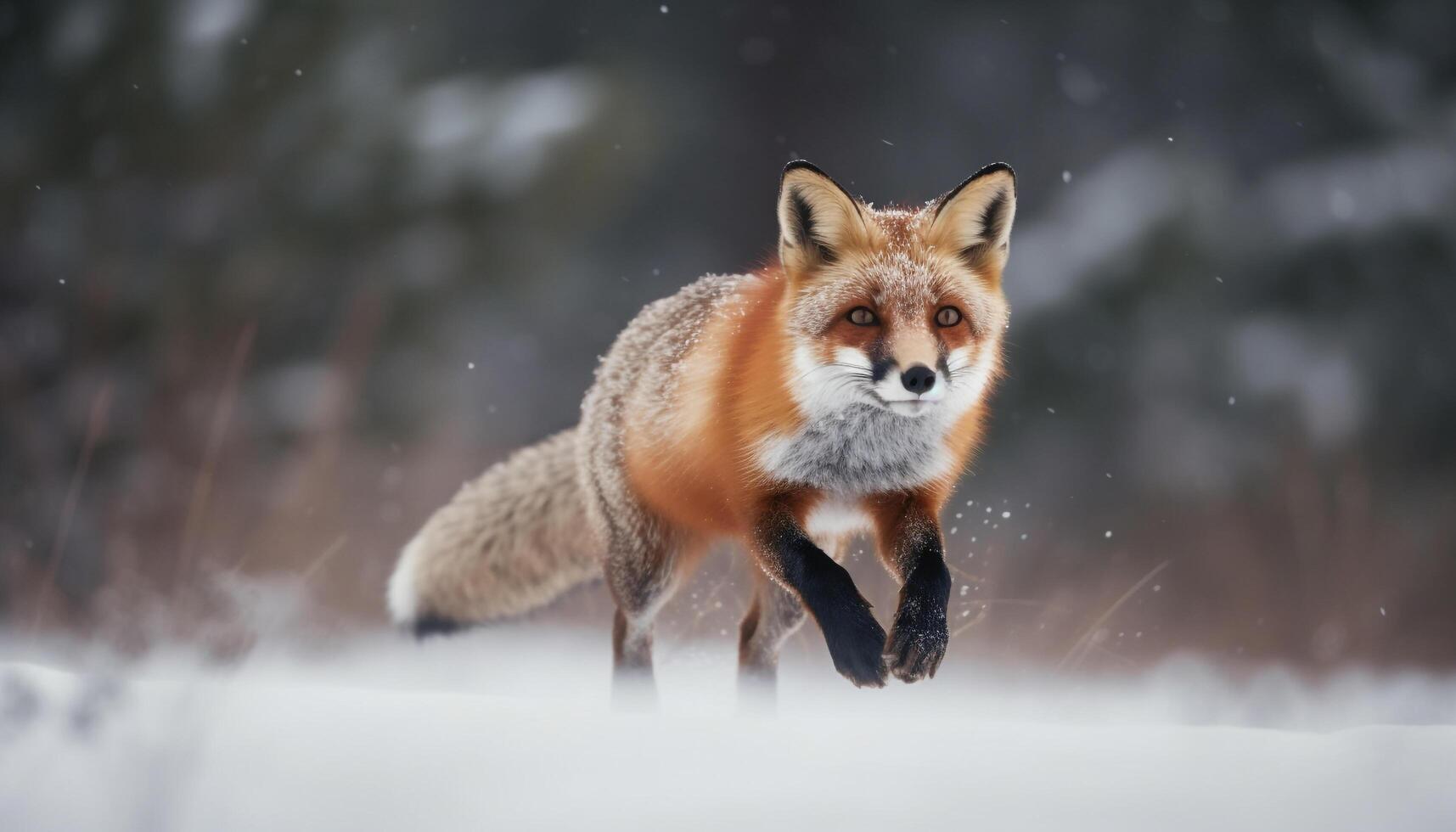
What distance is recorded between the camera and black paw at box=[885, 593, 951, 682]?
1497 millimetres

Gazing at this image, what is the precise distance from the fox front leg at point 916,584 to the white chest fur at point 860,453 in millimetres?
64

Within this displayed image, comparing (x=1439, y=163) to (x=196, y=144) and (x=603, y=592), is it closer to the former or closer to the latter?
(x=603, y=592)

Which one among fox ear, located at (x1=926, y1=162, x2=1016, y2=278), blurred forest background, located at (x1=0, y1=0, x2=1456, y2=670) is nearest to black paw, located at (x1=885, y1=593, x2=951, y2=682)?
fox ear, located at (x1=926, y1=162, x2=1016, y2=278)

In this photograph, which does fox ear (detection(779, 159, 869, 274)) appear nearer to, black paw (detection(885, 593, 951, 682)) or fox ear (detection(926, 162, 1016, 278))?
fox ear (detection(926, 162, 1016, 278))

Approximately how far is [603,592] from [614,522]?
74 centimetres

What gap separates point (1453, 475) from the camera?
3477 millimetres

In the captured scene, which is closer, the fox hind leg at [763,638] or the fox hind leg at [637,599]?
the fox hind leg at [637,599]

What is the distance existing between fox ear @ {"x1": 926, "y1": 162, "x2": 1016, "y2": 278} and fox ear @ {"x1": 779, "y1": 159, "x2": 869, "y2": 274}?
14 centimetres

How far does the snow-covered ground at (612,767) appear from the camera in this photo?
1.67m

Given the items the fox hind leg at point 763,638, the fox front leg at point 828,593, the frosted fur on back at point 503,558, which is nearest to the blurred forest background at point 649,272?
the frosted fur on back at point 503,558

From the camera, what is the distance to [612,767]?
173 centimetres

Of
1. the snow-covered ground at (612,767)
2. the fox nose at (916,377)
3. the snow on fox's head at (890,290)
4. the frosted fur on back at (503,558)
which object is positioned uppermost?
the snow on fox's head at (890,290)

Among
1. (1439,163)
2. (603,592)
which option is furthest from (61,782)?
(1439,163)

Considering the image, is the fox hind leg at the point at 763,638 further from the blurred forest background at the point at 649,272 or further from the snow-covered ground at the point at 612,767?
the blurred forest background at the point at 649,272
